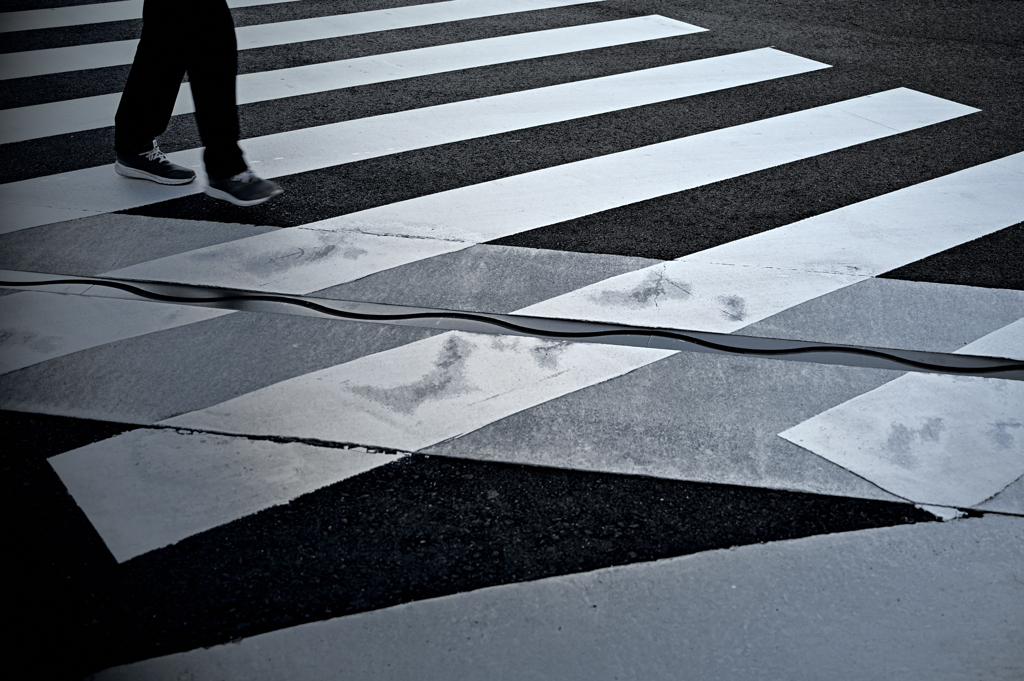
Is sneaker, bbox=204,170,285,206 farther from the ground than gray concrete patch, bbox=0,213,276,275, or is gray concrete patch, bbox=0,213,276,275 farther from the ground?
sneaker, bbox=204,170,285,206

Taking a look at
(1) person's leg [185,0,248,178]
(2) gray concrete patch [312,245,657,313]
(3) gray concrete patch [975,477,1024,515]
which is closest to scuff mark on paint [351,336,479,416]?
(2) gray concrete patch [312,245,657,313]

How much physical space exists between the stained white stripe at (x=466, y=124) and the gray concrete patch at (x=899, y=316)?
1.30 meters

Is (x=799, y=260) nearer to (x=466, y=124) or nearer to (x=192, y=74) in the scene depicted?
(x=466, y=124)

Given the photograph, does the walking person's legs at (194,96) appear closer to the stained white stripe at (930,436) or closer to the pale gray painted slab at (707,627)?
the pale gray painted slab at (707,627)

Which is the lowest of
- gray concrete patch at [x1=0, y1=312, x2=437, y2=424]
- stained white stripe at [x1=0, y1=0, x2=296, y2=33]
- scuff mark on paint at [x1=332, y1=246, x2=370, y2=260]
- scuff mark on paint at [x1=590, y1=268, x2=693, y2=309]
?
scuff mark on paint at [x1=590, y1=268, x2=693, y2=309]

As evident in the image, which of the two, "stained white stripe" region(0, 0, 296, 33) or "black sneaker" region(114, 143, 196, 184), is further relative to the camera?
"stained white stripe" region(0, 0, 296, 33)

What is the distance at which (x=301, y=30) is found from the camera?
19.7 feet

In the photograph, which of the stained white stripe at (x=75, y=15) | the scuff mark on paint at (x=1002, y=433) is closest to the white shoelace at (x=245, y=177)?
the scuff mark on paint at (x=1002, y=433)

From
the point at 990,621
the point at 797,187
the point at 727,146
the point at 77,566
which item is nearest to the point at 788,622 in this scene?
the point at 990,621

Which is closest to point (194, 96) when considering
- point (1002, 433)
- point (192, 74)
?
point (192, 74)

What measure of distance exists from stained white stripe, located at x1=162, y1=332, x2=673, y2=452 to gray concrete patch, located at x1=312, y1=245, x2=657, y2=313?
0.82 feet

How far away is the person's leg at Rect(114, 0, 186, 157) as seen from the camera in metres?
3.43

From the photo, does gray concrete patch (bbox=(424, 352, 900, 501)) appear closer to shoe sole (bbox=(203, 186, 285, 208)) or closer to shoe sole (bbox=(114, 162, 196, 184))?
shoe sole (bbox=(203, 186, 285, 208))

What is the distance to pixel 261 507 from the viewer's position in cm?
208
